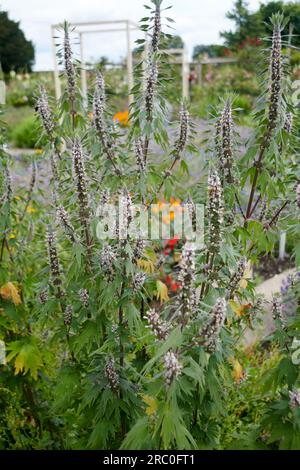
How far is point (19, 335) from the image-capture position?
122 inches

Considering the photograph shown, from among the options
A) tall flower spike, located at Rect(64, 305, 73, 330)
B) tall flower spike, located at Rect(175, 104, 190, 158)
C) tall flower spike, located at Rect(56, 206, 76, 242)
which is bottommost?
tall flower spike, located at Rect(64, 305, 73, 330)

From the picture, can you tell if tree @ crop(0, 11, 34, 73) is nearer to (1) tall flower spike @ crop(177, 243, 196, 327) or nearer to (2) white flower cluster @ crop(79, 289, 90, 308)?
(2) white flower cluster @ crop(79, 289, 90, 308)

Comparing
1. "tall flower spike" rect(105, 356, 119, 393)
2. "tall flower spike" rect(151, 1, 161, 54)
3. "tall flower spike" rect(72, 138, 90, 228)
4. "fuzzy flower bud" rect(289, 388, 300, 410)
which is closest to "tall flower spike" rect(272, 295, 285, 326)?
"fuzzy flower bud" rect(289, 388, 300, 410)

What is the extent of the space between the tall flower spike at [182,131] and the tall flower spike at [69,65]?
1.89ft

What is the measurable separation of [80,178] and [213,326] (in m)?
0.82

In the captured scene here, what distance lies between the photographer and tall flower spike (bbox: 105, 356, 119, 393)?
2131 millimetres

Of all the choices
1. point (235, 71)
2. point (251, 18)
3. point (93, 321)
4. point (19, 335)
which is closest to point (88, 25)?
point (251, 18)

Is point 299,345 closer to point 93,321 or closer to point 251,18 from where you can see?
point 93,321

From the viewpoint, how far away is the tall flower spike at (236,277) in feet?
7.16

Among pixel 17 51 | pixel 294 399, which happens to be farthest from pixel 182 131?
pixel 17 51

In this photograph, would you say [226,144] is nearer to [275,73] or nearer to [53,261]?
[275,73]

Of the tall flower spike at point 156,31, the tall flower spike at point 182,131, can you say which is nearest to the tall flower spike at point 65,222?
the tall flower spike at point 182,131

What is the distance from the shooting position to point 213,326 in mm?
1632

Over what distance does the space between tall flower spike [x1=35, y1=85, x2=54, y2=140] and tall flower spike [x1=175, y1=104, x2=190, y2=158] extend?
651 millimetres
